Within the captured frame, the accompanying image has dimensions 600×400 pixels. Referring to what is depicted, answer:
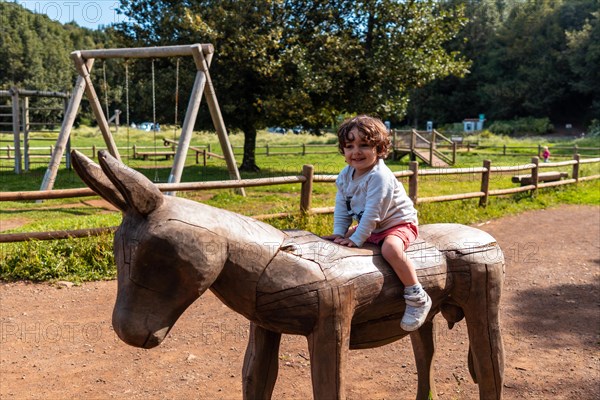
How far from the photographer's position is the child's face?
2.11 m

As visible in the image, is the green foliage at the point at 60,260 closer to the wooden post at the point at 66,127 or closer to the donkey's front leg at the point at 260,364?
the wooden post at the point at 66,127

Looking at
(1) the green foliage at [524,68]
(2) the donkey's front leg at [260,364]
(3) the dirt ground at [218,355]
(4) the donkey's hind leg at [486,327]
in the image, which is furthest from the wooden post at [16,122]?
(1) the green foliage at [524,68]

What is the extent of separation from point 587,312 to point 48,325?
16.7 feet

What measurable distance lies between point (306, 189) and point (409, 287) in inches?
200

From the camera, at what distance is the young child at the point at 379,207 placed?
2088 millimetres

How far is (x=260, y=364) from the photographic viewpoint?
7.45 ft

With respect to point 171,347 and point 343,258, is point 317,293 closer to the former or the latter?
point 343,258

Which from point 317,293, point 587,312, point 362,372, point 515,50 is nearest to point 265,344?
point 317,293

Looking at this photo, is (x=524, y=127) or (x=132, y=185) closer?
(x=132, y=185)

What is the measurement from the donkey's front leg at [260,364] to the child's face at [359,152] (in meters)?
0.83

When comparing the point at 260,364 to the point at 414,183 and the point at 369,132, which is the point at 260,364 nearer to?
the point at 369,132

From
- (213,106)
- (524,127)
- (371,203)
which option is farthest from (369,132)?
(524,127)

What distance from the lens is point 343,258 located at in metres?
2.03

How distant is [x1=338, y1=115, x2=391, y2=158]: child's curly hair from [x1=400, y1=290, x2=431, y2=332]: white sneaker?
1.98ft
